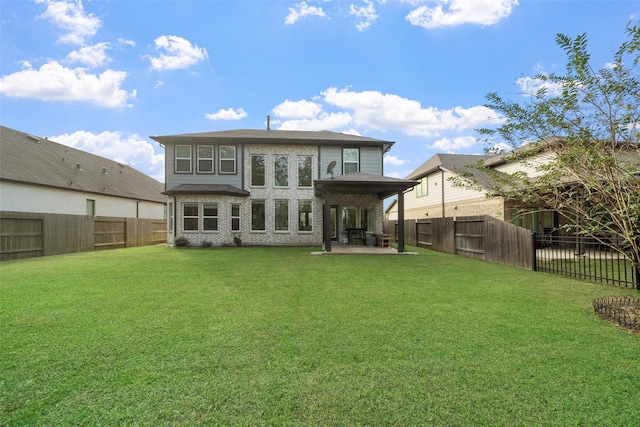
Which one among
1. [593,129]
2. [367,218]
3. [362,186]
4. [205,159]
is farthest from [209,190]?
[593,129]

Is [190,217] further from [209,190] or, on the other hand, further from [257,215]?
[257,215]

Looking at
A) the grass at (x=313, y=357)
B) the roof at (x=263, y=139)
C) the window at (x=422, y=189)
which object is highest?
the roof at (x=263, y=139)

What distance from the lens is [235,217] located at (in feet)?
54.9

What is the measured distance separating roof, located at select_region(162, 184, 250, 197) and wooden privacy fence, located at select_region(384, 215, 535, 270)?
1010cm

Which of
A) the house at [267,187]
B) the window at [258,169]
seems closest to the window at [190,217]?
the house at [267,187]

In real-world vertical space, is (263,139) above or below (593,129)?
above

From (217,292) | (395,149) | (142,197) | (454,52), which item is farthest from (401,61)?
(142,197)

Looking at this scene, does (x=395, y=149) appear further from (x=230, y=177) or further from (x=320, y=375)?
(x=320, y=375)

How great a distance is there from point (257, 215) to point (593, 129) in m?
14.6

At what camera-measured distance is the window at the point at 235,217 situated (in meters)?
16.7

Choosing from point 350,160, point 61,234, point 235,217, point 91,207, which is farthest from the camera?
→ point 91,207

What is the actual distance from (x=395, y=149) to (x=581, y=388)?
15845 mm

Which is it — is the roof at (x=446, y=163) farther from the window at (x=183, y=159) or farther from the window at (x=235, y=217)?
the window at (x=183, y=159)

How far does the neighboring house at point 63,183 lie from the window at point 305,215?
40.8 ft
